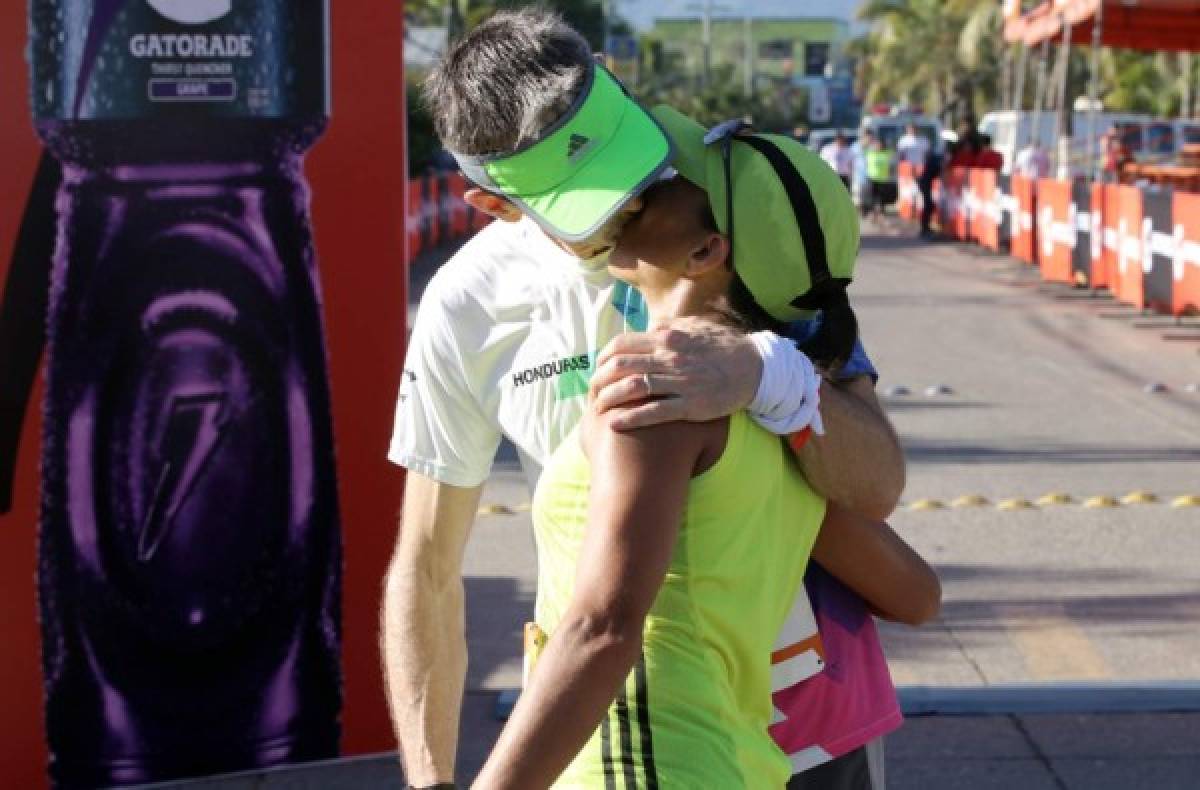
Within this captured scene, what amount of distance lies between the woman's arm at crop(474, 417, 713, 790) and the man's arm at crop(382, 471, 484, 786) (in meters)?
1.08

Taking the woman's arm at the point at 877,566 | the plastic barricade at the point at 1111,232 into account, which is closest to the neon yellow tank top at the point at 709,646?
the woman's arm at the point at 877,566

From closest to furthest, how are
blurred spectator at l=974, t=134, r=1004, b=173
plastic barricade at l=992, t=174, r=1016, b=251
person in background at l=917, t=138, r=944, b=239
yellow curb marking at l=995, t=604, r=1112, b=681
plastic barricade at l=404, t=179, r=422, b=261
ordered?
1. yellow curb marking at l=995, t=604, r=1112, b=681
2. plastic barricade at l=404, t=179, r=422, b=261
3. plastic barricade at l=992, t=174, r=1016, b=251
4. blurred spectator at l=974, t=134, r=1004, b=173
5. person in background at l=917, t=138, r=944, b=239

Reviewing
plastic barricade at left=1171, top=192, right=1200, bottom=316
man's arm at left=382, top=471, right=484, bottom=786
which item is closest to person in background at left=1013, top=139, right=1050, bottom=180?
plastic barricade at left=1171, top=192, right=1200, bottom=316

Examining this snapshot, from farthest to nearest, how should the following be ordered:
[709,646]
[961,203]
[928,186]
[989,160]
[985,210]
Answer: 1. [928,186]
2. [961,203]
3. [989,160]
4. [985,210]
5. [709,646]

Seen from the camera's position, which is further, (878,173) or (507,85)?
(878,173)

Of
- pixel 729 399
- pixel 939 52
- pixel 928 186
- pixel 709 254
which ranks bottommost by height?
pixel 928 186

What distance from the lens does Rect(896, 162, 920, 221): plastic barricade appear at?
121 ft

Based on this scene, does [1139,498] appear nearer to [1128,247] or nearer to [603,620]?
[603,620]

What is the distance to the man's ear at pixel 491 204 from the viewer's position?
2.87m

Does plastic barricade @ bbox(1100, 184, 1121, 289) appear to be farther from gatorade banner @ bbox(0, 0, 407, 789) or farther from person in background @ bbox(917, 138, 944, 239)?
gatorade banner @ bbox(0, 0, 407, 789)

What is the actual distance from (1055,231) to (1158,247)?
5.21m

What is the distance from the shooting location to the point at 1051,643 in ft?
22.7

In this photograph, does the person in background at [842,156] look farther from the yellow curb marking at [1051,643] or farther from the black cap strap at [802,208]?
the black cap strap at [802,208]

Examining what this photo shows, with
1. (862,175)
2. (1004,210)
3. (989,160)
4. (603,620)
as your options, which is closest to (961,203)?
(989,160)
